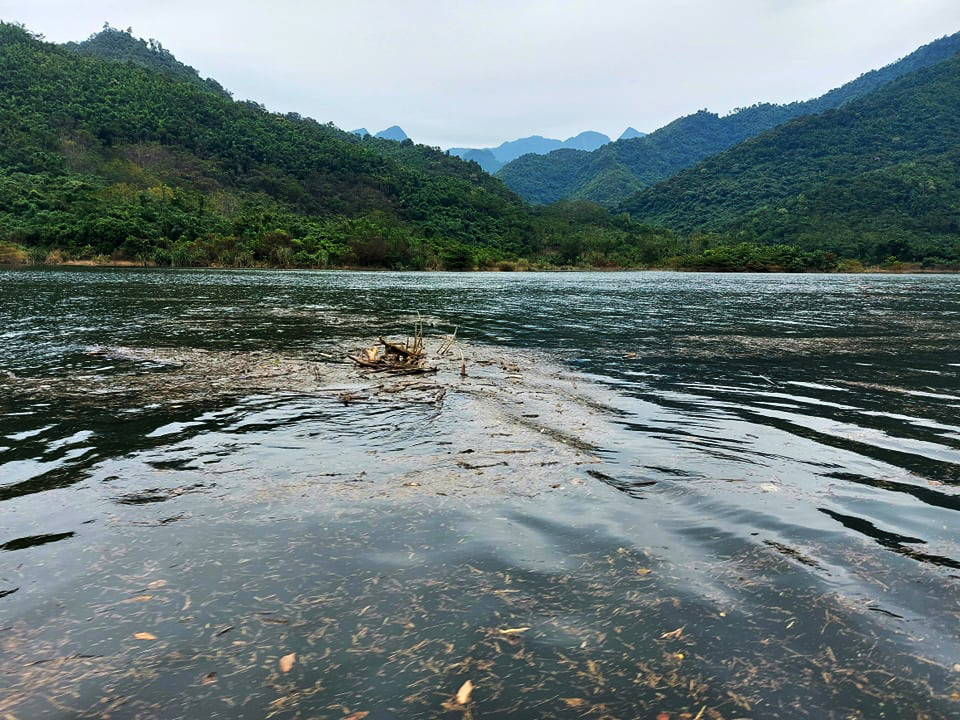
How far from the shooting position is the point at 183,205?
133875 mm

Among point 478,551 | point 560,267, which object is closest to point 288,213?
point 560,267

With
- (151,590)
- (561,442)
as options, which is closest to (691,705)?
(151,590)

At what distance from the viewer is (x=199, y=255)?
106 metres

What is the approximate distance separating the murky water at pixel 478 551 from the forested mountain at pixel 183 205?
106835 millimetres

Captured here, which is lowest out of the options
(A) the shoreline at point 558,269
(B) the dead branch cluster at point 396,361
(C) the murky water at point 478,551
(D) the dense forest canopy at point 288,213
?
(C) the murky water at point 478,551

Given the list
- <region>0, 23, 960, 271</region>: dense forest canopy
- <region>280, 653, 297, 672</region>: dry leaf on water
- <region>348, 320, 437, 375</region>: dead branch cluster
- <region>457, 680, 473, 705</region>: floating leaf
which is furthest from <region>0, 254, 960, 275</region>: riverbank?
<region>457, 680, 473, 705</region>: floating leaf

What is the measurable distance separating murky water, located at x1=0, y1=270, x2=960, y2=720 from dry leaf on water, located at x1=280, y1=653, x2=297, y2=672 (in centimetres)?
2

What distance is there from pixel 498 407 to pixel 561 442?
2770 millimetres

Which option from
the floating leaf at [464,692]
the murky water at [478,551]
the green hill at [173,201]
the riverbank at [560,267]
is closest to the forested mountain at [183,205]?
the green hill at [173,201]

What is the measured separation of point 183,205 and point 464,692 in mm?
153668

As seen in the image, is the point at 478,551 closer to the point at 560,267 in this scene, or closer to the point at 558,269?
the point at 558,269

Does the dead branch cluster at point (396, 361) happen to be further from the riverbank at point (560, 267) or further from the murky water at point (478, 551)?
the riverbank at point (560, 267)

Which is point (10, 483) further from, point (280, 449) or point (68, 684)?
point (68, 684)

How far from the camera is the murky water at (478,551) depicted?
12.7ft
